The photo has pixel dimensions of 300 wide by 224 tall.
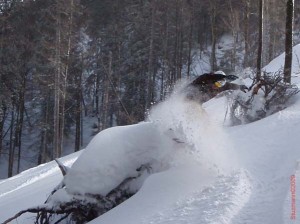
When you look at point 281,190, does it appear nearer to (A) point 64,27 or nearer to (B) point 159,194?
(B) point 159,194

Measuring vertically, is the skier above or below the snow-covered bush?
above

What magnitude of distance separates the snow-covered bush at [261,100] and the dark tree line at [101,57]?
40.3 ft

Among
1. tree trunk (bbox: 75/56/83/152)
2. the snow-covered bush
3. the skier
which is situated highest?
the skier

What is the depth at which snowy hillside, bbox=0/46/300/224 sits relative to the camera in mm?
5199

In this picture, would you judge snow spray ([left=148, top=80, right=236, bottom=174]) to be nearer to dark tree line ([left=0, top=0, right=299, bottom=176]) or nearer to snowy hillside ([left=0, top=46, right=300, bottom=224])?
snowy hillside ([left=0, top=46, right=300, bottom=224])

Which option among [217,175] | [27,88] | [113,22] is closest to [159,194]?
[217,175]

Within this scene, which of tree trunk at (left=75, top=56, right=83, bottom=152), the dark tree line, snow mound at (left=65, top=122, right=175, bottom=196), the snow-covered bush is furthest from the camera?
tree trunk at (left=75, top=56, right=83, bottom=152)

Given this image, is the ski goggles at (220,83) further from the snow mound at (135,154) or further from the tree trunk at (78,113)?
the tree trunk at (78,113)

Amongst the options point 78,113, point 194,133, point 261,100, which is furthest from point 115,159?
point 78,113

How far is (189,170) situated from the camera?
6.50 m

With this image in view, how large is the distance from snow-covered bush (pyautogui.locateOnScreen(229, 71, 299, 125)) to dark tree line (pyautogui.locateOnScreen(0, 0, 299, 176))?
12288mm

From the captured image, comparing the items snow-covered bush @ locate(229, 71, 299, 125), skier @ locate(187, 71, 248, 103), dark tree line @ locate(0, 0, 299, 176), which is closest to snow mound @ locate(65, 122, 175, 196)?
skier @ locate(187, 71, 248, 103)

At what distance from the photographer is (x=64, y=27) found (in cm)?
2259

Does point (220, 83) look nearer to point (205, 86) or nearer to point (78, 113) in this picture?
point (205, 86)
